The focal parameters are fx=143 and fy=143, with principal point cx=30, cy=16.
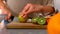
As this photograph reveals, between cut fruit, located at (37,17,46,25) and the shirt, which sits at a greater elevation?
the shirt

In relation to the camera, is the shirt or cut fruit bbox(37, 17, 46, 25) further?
the shirt

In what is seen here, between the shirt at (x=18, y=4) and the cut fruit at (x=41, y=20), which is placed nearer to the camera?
the cut fruit at (x=41, y=20)

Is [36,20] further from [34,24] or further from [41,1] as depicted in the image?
[41,1]

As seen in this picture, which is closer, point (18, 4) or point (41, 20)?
point (41, 20)

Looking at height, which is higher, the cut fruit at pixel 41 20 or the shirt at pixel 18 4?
the shirt at pixel 18 4

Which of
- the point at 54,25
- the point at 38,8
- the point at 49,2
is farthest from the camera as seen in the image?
the point at 49,2

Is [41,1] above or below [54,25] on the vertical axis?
above

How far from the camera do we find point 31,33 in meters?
0.61

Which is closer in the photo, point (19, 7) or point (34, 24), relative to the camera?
point (34, 24)

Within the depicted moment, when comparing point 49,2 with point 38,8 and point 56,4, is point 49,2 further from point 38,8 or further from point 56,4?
point 38,8

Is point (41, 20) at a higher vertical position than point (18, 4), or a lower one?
lower

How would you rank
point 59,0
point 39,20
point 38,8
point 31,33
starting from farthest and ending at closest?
point 59,0
point 38,8
point 39,20
point 31,33

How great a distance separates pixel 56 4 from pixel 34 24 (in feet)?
2.48

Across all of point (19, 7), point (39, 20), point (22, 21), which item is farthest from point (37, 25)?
point (19, 7)
